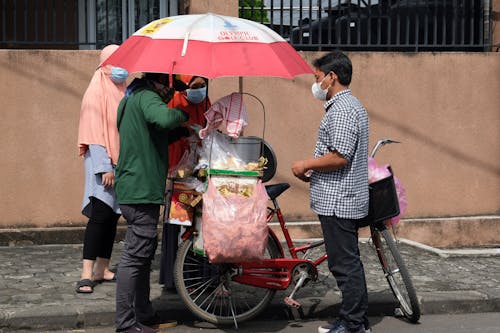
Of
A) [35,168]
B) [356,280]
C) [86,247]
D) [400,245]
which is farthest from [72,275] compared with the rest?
[400,245]

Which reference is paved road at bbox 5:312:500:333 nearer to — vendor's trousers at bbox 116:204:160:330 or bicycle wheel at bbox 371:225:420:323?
bicycle wheel at bbox 371:225:420:323

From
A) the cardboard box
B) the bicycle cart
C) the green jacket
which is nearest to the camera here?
the green jacket

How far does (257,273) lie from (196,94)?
135cm

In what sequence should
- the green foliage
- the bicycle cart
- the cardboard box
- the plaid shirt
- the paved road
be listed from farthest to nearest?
the green foliage, the paved road, the bicycle cart, the cardboard box, the plaid shirt

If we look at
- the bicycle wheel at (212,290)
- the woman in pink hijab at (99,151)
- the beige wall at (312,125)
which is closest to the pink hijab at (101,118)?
the woman in pink hijab at (99,151)

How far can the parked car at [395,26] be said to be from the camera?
906 centimetres

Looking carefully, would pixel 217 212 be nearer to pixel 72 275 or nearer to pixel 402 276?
pixel 402 276

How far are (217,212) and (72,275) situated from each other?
7.39ft

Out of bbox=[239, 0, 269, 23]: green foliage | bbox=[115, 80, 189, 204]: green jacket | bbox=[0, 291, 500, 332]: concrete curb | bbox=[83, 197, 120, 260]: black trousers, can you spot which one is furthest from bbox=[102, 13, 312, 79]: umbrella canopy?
bbox=[239, 0, 269, 23]: green foliage

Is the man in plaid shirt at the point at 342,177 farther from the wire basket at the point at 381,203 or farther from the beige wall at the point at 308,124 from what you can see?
the beige wall at the point at 308,124

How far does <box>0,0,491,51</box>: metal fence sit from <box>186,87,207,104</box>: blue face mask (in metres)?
3.06

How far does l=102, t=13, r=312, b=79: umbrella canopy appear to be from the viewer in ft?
17.1

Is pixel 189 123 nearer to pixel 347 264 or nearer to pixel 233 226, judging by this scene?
pixel 233 226

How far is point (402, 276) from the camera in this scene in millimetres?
6000
